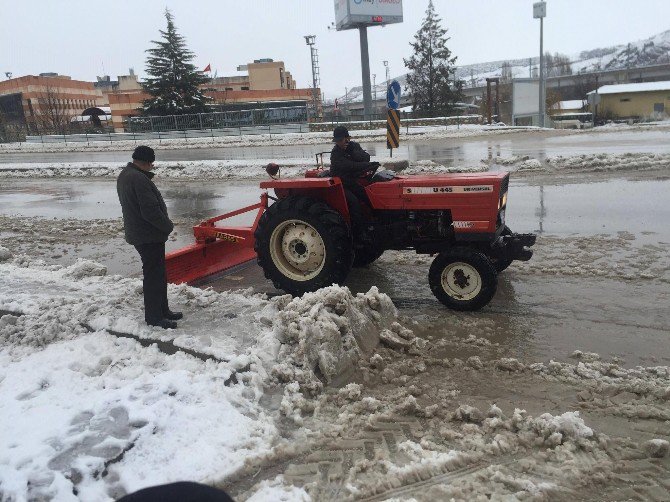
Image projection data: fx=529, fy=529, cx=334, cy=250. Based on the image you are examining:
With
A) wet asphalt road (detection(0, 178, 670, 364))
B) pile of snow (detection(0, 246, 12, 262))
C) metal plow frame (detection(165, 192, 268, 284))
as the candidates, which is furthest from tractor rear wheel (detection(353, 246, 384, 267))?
pile of snow (detection(0, 246, 12, 262))

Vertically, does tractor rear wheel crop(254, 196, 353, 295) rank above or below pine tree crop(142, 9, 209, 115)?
below

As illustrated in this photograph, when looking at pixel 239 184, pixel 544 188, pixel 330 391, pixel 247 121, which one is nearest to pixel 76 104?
pixel 247 121

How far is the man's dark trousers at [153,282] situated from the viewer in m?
4.46

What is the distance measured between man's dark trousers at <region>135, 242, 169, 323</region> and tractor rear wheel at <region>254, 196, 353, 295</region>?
1151mm

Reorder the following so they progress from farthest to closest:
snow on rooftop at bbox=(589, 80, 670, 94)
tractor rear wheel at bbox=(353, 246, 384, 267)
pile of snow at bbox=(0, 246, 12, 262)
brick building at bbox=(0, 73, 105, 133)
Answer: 1. snow on rooftop at bbox=(589, 80, 670, 94)
2. brick building at bbox=(0, 73, 105, 133)
3. pile of snow at bbox=(0, 246, 12, 262)
4. tractor rear wheel at bbox=(353, 246, 384, 267)

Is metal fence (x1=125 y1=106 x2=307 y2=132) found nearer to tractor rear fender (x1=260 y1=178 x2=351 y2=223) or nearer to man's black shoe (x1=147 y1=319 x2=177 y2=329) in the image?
tractor rear fender (x1=260 y1=178 x2=351 y2=223)

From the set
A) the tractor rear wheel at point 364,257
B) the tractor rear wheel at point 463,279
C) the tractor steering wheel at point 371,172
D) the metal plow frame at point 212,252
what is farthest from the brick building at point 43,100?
the tractor rear wheel at point 463,279

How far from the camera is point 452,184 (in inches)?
191

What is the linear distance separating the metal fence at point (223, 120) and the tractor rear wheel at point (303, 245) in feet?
105

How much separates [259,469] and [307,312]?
142 cm

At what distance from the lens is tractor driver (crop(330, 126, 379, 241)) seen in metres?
5.23

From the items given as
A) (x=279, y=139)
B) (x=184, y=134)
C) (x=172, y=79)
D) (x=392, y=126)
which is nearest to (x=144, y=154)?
(x=392, y=126)

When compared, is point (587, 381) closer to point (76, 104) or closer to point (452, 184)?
point (452, 184)

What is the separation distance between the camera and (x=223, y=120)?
3750cm
